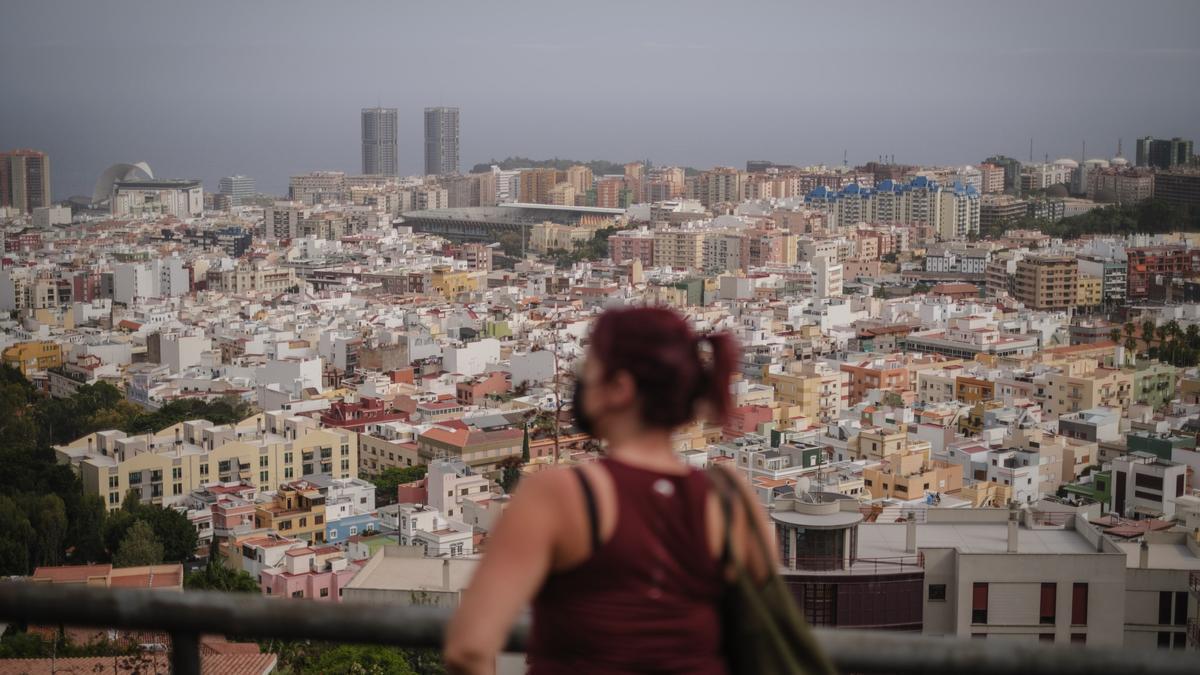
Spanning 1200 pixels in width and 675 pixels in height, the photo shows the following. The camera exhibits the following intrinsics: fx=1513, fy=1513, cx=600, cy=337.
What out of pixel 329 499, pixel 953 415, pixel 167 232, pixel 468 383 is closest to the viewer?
pixel 329 499

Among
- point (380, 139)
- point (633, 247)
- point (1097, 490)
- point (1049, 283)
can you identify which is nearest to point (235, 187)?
point (380, 139)

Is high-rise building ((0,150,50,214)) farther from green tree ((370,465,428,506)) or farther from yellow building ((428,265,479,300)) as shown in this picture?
green tree ((370,465,428,506))

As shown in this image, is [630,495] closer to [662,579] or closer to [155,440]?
[662,579]

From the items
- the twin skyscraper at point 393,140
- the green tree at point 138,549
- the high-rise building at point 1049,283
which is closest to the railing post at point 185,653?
the green tree at point 138,549

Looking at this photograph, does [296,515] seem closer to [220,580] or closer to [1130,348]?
[220,580]

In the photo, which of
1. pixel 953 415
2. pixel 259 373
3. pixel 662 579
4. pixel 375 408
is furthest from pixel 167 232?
pixel 662 579

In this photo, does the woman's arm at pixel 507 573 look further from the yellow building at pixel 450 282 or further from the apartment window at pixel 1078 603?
the yellow building at pixel 450 282
